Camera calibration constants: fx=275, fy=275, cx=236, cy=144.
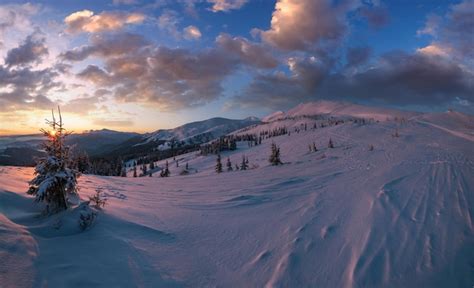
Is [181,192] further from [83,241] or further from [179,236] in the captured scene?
[83,241]

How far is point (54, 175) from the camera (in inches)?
376

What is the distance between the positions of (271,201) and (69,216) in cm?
895

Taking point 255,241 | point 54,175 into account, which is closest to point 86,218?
point 54,175

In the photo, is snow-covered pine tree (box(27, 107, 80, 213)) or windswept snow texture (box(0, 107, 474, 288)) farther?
snow-covered pine tree (box(27, 107, 80, 213))

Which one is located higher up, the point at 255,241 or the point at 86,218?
the point at 86,218

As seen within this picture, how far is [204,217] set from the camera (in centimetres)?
1184

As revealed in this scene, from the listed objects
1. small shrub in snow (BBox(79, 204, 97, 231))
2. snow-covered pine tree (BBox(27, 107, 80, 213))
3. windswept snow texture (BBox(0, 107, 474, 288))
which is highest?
snow-covered pine tree (BBox(27, 107, 80, 213))

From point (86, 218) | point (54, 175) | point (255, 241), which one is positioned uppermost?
point (54, 175)

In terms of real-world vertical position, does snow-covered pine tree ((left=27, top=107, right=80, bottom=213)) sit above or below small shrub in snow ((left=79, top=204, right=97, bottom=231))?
above

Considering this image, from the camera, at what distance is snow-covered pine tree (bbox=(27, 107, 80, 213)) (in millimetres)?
9500

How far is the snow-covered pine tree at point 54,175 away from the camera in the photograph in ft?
31.2

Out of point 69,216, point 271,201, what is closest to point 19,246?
point 69,216

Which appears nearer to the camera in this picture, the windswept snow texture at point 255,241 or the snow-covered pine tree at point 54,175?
the windswept snow texture at point 255,241

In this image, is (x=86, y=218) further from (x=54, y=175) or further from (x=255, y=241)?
(x=255, y=241)
